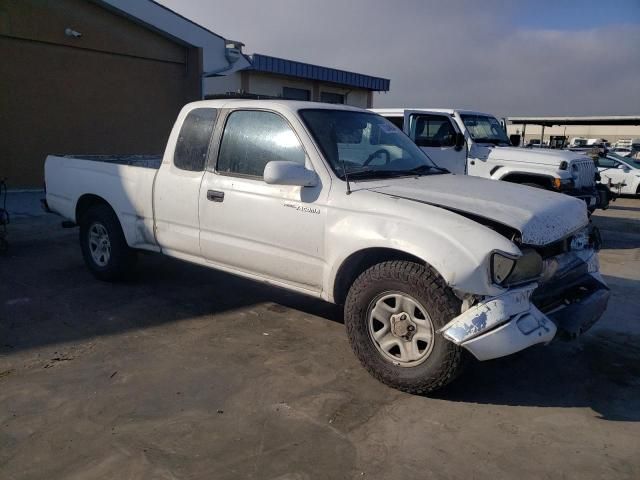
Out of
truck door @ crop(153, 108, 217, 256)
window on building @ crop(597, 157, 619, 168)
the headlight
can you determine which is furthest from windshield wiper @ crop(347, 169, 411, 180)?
window on building @ crop(597, 157, 619, 168)

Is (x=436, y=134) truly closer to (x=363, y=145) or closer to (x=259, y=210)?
(x=363, y=145)

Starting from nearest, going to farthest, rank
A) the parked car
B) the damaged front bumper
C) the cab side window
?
1. the damaged front bumper
2. the cab side window
3. the parked car

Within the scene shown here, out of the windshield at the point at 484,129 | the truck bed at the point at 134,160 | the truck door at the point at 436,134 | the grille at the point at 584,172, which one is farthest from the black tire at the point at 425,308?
the windshield at the point at 484,129

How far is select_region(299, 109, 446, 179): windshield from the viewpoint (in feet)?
14.4

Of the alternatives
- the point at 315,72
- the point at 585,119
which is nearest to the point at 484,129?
the point at 315,72

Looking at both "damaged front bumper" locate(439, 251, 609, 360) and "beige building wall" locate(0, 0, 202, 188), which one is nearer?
"damaged front bumper" locate(439, 251, 609, 360)

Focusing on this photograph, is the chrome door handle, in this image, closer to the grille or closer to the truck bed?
the truck bed

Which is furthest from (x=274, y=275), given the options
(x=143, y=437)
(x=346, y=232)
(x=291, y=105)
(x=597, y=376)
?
(x=597, y=376)

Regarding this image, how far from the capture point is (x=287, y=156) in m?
4.43

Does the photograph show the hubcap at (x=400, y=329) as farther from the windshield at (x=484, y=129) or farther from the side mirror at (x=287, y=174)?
the windshield at (x=484, y=129)

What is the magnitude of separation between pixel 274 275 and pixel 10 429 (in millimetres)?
2060

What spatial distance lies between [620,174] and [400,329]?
16637 millimetres

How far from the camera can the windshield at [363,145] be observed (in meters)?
4.39

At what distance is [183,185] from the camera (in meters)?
5.05
